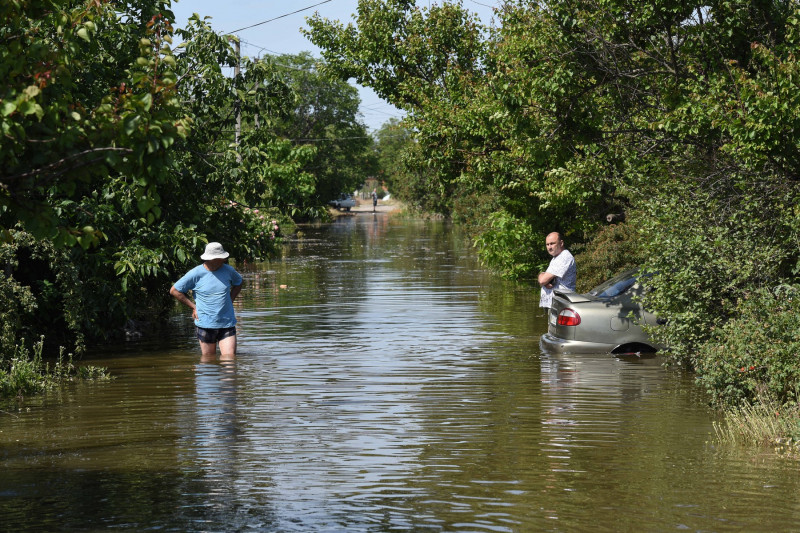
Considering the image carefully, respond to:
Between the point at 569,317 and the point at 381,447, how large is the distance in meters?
5.66

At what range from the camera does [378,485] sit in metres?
7.56

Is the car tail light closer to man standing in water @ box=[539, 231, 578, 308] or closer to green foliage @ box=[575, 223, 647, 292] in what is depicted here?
man standing in water @ box=[539, 231, 578, 308]

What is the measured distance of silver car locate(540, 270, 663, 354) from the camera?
1380cm

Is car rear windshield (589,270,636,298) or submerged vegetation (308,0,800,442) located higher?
submerged vegetation (308,0,800,442)

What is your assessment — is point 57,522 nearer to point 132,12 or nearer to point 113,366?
point 113,366

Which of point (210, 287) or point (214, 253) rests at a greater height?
point (214, 253)

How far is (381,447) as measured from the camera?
29.1ft

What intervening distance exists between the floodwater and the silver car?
0.24 m

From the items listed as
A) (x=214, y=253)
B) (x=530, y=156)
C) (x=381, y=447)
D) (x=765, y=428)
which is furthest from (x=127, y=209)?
(x=765, y=428)

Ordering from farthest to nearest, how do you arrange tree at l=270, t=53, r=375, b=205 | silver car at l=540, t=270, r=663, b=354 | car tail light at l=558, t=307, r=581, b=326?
tree at l=270, t=53, r=375, b=205
car tail light at l=558, t=307, r=581, b=326
silver car at l=540, t=270, r=663, b=354

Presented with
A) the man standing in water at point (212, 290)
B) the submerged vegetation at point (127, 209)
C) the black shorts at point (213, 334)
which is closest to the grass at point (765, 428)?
the submerged vegetation at point (127, 209)

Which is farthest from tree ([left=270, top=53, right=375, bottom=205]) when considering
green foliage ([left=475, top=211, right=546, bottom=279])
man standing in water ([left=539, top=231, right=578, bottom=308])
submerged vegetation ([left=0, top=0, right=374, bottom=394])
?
man standing in water ([left=539, top=231, right=578, bottom=308])

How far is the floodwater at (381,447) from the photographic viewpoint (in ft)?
22.2

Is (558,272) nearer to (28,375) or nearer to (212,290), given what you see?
(212,290)
